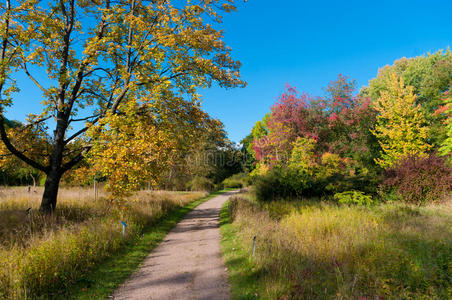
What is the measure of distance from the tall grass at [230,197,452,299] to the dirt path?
3.71 ft

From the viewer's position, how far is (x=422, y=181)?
1200cm

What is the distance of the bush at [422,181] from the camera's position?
37.8ft

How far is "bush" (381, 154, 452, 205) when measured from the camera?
11.5 metres

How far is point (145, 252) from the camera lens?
7.17 meters

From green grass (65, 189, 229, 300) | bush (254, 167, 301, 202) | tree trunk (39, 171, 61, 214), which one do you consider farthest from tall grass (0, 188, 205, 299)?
bush (254, 167, 301, 202)

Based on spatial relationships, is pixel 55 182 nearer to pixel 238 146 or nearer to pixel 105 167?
pixel 105 167

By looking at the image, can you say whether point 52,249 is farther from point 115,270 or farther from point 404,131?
point 404,131

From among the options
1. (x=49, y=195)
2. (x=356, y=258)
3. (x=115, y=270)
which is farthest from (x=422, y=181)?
(x=49, y=195)

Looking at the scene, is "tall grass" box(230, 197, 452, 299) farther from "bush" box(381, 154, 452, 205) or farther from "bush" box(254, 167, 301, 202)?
"bush" box(254, 167, 301, 202)

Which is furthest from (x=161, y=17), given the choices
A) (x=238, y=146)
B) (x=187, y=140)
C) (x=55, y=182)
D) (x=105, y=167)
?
(x=238, y=146)

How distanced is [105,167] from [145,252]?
129 inches

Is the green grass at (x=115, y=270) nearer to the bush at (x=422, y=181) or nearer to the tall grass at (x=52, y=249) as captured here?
the tall grass at (x=52, y=249)

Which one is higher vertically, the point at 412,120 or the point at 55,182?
the point at 412,120

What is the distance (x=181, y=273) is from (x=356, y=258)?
4.39 meters
